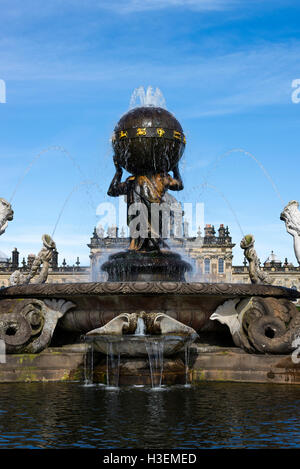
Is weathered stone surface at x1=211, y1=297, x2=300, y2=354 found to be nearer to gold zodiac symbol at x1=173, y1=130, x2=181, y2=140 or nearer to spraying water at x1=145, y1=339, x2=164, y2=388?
spraying water at x1=145, y1=339, x2=164, y2=388

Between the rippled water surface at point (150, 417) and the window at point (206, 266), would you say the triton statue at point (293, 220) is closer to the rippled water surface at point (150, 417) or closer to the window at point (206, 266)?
the rippled water surface at point (150, 417)

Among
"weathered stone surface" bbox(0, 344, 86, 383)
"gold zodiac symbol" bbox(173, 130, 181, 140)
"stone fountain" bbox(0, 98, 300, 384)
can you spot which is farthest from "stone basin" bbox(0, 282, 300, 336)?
"gold zodiac symbol" bbox(173, 130, 181, 140)

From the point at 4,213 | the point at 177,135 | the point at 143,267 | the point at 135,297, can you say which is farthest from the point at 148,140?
the point at 135,297

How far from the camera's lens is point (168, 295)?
10.8m

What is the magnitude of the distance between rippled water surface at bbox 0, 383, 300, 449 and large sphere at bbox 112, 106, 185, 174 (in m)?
5.98

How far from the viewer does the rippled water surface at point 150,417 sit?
20.2ft

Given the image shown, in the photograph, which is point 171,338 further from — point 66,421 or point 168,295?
point 66,421

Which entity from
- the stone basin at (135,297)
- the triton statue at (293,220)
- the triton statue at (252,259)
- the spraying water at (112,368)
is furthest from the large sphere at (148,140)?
the spraying water at (112,368)

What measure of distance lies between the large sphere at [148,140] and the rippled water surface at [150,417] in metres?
5.98

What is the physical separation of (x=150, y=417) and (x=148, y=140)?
26.3 ft

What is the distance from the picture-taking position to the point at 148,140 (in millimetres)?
14117

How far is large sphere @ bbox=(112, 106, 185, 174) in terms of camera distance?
14.2 metres
